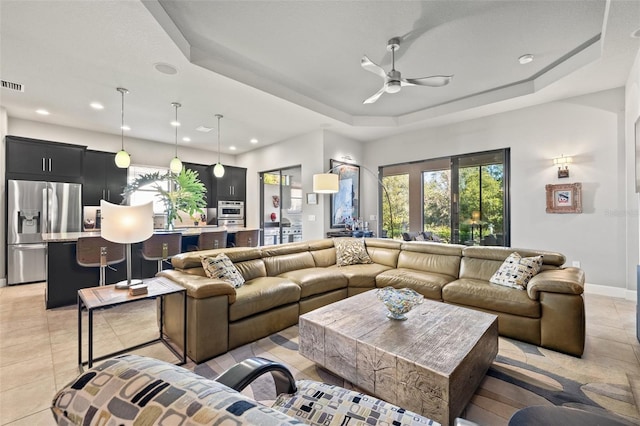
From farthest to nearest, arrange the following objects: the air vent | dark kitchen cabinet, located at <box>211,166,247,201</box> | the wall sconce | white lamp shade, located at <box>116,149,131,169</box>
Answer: dark kitchen cabinet, located at <box>211,166,247,201</box> < white lamp shade, located at <box>116,149,131,169</box> < the wall sconce < the air vent

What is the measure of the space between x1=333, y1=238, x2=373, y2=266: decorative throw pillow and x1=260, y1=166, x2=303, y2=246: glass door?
2.53 m

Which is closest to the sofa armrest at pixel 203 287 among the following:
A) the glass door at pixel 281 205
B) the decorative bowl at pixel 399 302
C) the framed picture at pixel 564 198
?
the decorative bowl at pixel 399 302

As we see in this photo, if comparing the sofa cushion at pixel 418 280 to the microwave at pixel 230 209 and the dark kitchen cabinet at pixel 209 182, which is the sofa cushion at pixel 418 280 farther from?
the dark kitchen cabinet at pixel 209 182

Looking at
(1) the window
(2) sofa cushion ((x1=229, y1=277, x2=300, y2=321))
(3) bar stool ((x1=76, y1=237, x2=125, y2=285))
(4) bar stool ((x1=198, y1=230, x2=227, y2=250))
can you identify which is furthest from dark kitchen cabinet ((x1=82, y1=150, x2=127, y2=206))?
(1) the window

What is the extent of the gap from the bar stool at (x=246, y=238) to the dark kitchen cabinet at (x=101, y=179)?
119 inches

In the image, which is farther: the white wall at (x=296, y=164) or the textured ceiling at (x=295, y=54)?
the white wall at (x=296, y=164)

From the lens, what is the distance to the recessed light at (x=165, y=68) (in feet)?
10.7

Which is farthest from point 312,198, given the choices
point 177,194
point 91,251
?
point 91,251

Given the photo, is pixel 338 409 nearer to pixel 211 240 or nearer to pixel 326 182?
pixel 326 182

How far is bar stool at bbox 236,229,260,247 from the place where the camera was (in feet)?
17.0

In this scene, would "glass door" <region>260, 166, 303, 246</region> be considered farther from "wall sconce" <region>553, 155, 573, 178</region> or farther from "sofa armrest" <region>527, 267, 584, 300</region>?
"sofa armrest" <region>527, 267, 584, 300</region>

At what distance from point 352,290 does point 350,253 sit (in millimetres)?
703

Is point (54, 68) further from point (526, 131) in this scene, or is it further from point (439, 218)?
point (439, 218)

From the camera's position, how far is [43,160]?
16.3ft
